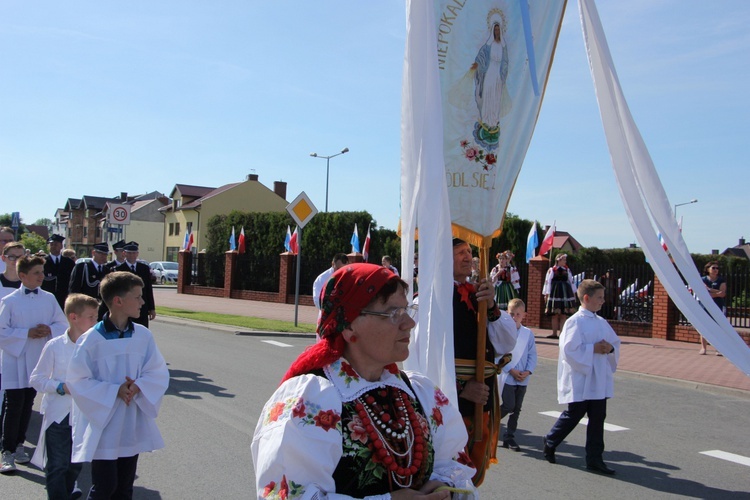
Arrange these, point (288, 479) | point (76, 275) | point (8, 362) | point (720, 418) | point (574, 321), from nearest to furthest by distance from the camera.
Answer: point (288, 479)
point (8, 362)
point (574, 321)
point (720, 418)
point (76, 275)

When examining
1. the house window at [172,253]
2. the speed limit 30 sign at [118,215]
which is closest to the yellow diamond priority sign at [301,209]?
the speed limit 30 sign at [118,215]

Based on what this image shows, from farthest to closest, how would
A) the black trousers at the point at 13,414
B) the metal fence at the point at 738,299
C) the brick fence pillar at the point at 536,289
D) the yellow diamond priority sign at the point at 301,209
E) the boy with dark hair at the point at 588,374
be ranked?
1. the brick fence pillar at the point at 536,289
2. the metal fence at the point at 738,299
3. the yellow diamond priority sign at the point at 301,209
4. the boy with dark hair at the point at 588,374
5. the black trousers at the point at 13,414

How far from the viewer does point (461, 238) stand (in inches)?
154

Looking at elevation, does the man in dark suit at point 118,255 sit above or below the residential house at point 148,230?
below

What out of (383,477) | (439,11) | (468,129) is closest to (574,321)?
(468,129)

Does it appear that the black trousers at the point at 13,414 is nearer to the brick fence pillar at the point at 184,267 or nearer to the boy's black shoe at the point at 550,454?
the boy's black shoe at the point at 550,454

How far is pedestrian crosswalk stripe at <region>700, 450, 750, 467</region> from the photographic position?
6648mm

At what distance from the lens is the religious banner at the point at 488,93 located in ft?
12.0

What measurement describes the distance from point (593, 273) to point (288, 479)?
18.4m

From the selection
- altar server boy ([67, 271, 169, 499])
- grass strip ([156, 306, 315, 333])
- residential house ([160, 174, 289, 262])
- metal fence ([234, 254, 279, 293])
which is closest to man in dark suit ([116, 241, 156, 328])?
altar server boy ([67, 271, 169, 499])

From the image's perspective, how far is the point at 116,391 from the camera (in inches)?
161

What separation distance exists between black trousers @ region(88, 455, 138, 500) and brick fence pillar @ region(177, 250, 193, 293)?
33.1 m

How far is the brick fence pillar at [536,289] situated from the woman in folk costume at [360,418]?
1790 cm

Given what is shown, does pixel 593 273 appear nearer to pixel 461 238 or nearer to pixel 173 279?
pixel 461 238
